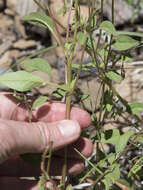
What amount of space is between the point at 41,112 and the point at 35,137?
0.22 meters

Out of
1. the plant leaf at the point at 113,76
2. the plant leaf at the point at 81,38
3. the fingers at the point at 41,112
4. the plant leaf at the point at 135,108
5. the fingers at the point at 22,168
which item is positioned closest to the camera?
the plant leaf at the point at 81,38

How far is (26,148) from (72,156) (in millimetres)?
309

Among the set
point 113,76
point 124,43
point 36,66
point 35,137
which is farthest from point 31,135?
point 124,43

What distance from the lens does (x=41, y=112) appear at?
142cm

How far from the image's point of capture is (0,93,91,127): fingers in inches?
52.9

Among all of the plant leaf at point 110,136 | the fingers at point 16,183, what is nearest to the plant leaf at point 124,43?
the plant leaf at point 110,136

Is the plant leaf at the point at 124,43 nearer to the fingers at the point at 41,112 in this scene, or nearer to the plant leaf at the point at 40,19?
the plant leaf at the point at 40,19

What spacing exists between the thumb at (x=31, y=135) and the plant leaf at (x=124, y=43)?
377 millimetres

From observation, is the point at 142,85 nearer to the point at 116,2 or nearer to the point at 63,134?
the point at 116,2

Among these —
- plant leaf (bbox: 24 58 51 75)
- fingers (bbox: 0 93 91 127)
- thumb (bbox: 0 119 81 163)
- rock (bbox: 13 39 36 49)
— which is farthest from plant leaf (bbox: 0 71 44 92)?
rock (bbox: 13 39 36 49)

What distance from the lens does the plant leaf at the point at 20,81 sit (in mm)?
1046

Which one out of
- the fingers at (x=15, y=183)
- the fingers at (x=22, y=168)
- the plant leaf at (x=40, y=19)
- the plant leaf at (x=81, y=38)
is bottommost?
the fingers at (x=15, y=183)

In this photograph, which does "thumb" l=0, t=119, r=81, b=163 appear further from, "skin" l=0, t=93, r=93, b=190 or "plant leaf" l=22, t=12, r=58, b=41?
"plant leaf" l=22, t=12, r=58, b=41

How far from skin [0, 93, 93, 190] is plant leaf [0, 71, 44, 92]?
165 mm
